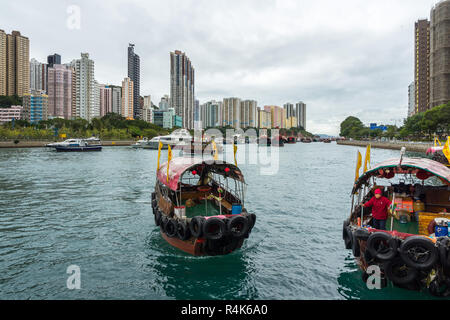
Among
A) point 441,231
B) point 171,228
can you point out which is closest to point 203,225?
point 171,228

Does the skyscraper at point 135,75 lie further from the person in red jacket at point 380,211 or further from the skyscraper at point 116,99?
the person in red jacket at point 380,211

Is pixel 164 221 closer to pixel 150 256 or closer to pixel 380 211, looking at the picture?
pixel 150 256

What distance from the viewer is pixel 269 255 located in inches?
432

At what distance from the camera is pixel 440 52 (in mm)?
93625

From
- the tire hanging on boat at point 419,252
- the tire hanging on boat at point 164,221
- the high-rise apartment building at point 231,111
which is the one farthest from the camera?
the high-rise apartment building at point 231,111

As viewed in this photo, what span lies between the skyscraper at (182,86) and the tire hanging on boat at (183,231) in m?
162

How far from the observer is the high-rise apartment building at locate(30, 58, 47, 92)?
571 feet

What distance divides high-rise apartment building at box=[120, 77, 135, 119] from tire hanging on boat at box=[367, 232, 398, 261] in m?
174

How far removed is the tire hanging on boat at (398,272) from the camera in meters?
7.34

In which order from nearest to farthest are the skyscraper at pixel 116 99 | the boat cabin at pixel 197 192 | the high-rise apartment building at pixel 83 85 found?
the boat cabin at pixel 197 192, the high-rise apartment building at pixel 83 85, the skyscraper at pixel 116 99

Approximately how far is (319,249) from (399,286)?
409 centimetres

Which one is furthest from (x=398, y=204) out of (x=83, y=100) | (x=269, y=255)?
(x=83, y=100)

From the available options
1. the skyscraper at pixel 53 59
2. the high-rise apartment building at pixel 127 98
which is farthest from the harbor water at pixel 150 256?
the skyscraper at pixel 53 59
